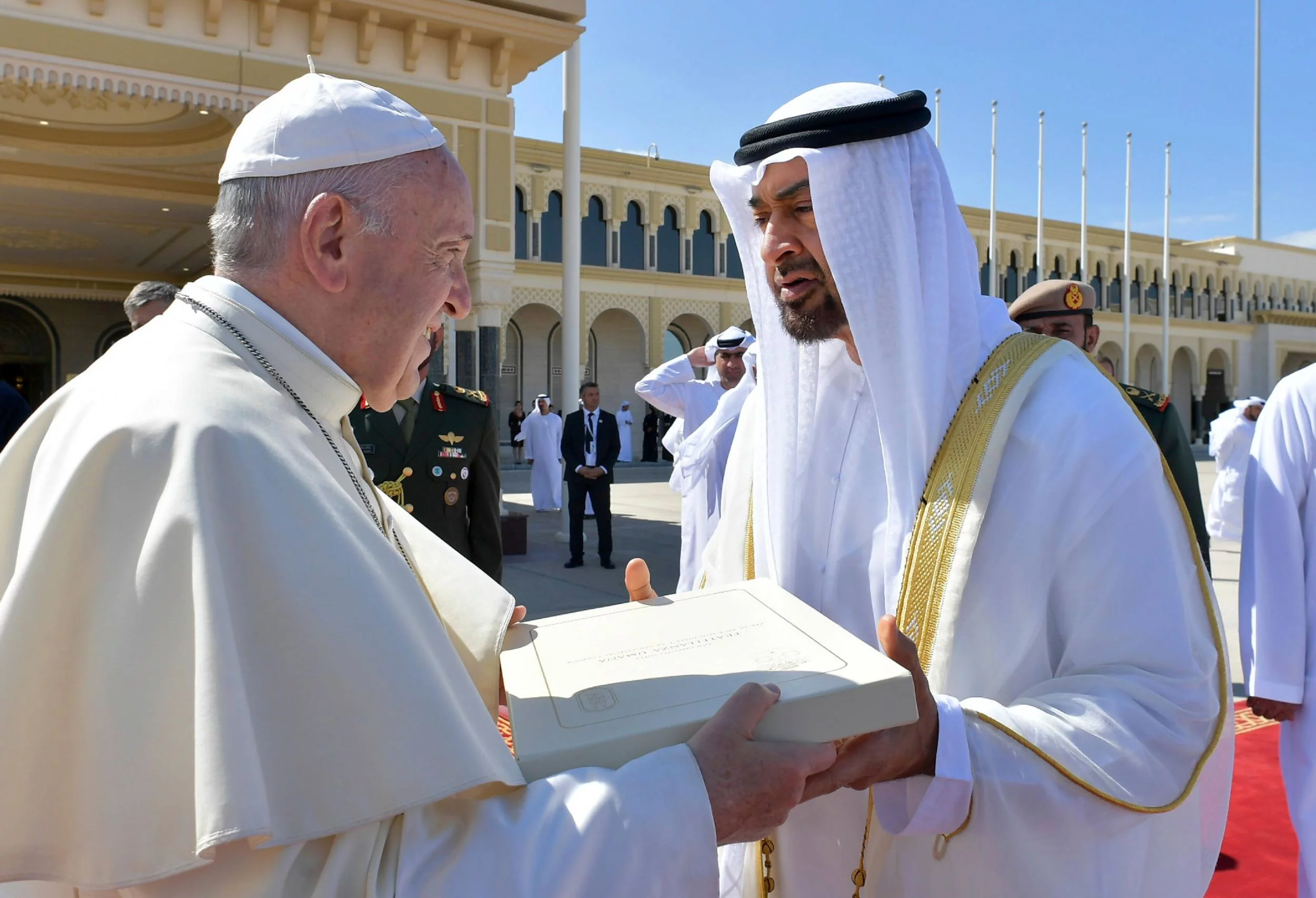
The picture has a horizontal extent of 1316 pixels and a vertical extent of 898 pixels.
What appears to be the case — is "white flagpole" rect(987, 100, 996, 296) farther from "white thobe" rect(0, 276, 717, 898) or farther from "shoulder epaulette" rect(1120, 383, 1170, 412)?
"white thobe" rect(0, 276, 717, 898)

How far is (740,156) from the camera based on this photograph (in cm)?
184

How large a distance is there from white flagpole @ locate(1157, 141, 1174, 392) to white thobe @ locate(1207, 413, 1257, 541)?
78.3 feet

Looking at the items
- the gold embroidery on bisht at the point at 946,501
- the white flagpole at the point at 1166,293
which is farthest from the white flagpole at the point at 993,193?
the gold embroidery on bisht at the point at 946,501

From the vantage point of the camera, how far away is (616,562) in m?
8.72

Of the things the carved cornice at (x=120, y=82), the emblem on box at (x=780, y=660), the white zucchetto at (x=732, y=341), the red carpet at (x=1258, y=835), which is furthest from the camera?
the carved cornice at (x=120, y=82)

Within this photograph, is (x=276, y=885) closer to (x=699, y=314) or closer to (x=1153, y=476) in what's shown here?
(x=1153, y=476)

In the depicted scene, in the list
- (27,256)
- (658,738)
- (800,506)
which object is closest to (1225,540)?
(800,506)

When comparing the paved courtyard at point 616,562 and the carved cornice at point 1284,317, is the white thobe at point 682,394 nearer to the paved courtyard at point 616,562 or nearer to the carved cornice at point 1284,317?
the paved courtyard at point 616,562

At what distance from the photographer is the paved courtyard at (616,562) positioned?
6.76 meters

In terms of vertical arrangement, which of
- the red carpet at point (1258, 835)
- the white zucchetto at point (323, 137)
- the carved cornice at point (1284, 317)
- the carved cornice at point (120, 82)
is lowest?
the red carpet at point (1258, 835)

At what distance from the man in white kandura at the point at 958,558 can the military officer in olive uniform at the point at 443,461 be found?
2.24 metres

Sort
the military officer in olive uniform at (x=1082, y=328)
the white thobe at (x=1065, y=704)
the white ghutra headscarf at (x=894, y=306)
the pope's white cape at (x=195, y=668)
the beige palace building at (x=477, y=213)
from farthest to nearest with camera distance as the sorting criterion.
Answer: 1. the beige palace building at (x=477, y=213)
2. the military officer in olive uniform at (x=1082, y=328)
3. the white ghutra headscarf at (x=894, y=306)
4. the white thobe at (x=1065, y=704)
5. the pope's white cape at (x=195, y=668)

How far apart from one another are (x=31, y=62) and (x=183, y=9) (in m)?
1.29

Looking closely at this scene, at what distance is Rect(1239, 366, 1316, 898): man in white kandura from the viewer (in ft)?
7.93
